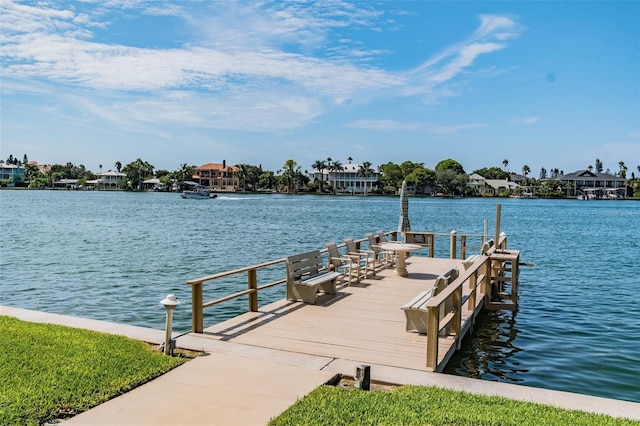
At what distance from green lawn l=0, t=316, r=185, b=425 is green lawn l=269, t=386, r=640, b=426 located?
198 cm

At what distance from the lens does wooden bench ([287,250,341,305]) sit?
10.7 meters

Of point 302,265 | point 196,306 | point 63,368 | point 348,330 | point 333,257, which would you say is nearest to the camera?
point 63,368

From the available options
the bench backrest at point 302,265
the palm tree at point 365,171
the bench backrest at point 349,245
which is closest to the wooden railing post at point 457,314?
the bench backrest at point 302,265

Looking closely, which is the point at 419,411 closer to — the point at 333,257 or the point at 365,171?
the point at 333,257

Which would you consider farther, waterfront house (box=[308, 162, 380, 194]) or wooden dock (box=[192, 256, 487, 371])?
waterfront house (box=[308, 162, 380, 194])

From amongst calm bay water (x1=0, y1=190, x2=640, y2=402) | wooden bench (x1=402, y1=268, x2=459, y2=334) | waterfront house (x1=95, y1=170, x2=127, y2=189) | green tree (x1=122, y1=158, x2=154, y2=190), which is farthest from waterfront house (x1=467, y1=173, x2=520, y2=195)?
wooden bench (x1=402, y1=268, x2=459, y2=334)

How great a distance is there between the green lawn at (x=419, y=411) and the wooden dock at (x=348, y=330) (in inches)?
54.0

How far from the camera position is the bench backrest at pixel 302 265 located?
10.8 metres

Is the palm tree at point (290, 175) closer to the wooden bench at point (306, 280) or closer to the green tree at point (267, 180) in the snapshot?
the green tree at point (267, 180)

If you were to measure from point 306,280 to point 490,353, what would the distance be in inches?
150

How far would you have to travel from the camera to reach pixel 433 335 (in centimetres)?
687

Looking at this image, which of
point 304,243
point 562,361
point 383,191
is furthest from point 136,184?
point 562,361

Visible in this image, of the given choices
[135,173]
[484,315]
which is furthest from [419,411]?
[135,173]

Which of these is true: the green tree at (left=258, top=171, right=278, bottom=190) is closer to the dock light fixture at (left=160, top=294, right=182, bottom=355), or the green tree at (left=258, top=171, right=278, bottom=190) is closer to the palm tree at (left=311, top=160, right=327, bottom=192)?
the palm tree at (left=311, top=160, right=327, bottom=192)
